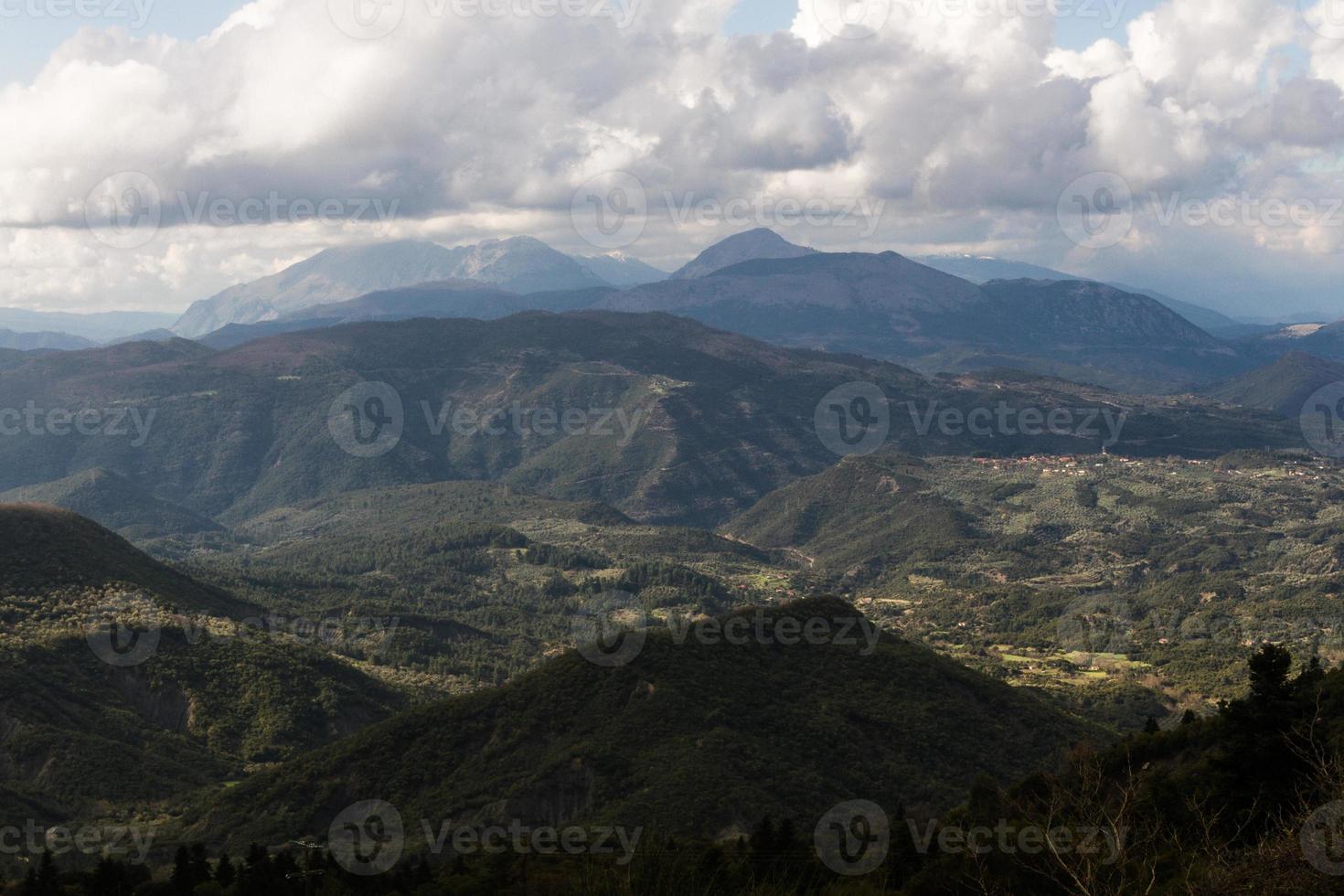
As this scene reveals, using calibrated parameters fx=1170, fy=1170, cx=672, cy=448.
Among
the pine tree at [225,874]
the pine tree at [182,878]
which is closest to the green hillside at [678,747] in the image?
the pine tree at [225,874]

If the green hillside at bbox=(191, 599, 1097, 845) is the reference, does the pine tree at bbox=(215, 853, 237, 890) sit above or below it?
above

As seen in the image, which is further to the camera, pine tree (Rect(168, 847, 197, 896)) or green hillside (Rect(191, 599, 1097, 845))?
→ green hillside (Rect(191, 599, 1097, 845))

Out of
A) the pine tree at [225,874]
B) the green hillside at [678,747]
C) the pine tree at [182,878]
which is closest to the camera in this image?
the pine tree at [182,878]

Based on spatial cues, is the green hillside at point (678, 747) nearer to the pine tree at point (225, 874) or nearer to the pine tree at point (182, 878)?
the pine tree at point (225, 874)

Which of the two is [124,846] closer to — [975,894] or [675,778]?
[675,778]

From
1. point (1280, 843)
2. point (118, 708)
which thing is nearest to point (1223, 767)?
point (1280, 843)

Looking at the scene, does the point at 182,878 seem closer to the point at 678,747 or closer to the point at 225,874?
the point at 225,874

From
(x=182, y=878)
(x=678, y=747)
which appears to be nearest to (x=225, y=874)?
(x=182, y=878)

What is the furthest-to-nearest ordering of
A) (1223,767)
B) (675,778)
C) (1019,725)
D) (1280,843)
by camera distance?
(1019,725), (675,778), (1223,767), (1280,843)

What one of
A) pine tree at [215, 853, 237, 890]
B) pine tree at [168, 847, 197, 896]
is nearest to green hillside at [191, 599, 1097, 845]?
pine tree at [215, 853, 237, 890]

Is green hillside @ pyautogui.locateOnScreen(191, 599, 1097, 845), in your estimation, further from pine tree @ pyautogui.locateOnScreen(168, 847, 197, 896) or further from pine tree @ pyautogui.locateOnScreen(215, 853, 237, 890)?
pine tree @ pyautogui.locateOnScreen(168, 847, 197, 896)

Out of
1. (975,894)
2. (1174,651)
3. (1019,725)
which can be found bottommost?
(1174,651)
